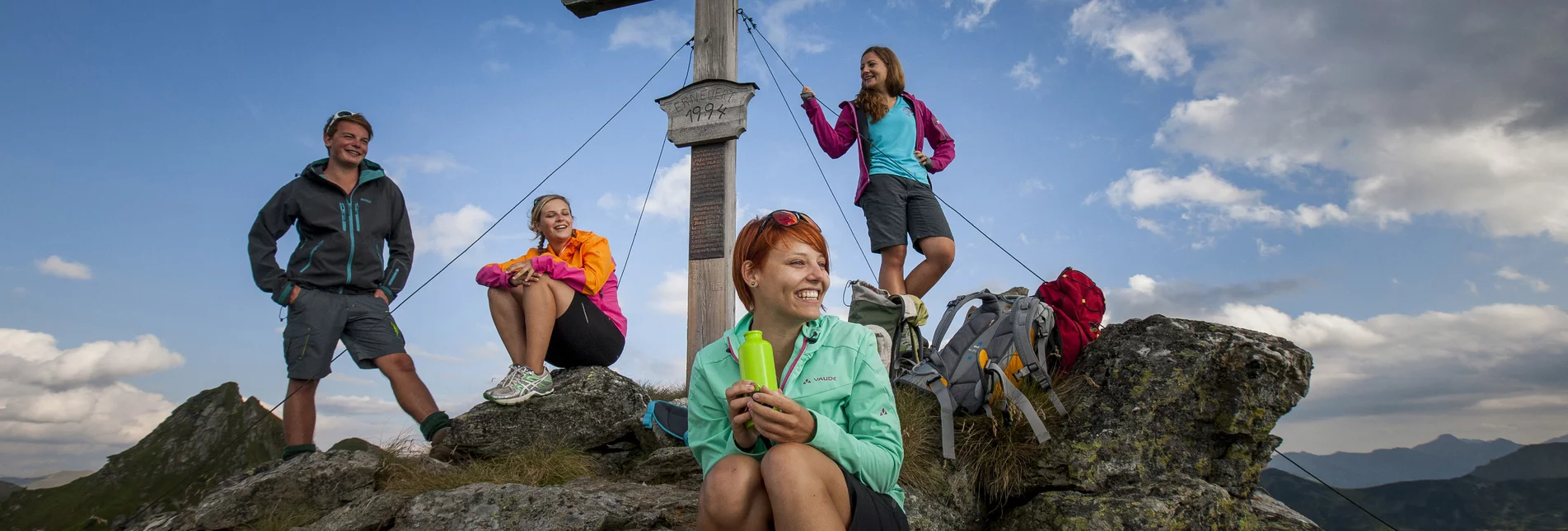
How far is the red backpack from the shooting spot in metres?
4.97

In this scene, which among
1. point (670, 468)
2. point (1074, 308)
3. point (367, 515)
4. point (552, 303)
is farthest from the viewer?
point (552, 303)

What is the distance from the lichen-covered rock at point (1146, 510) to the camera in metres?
4.04

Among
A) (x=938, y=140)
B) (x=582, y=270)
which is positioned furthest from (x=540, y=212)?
(x=938, y=140)

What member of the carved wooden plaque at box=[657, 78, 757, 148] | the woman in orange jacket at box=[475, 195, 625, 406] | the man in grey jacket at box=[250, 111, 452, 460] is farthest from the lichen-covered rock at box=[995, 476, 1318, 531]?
the carved wooden plaque at box=[657, 78, 757, 148]

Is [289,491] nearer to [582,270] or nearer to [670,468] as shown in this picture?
[582,270]

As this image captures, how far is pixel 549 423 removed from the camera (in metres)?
5.49

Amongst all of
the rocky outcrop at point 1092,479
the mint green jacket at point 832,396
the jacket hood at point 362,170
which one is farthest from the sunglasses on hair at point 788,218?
the jacket hood at point 362,170

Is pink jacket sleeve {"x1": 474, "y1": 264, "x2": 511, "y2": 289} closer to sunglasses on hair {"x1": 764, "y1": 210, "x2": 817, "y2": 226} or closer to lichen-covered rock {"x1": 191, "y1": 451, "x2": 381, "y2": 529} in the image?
lichen-covered rock {"x1": 191, "y1": 451, "x2": 381, "y2": 529}

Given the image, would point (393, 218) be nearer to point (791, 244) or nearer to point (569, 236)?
point (569, 236)

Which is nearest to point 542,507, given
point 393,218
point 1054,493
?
point 1054,493

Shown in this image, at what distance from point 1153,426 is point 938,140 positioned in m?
2.91

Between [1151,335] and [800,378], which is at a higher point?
[1151,335]

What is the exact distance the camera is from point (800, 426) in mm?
2396

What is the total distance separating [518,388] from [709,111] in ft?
9.60
